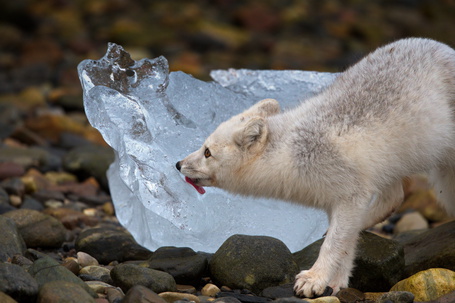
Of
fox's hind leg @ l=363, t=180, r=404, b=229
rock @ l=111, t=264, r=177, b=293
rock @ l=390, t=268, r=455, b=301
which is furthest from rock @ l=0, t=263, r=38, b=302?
fox's hind leg @ l=363, t=180, r=404, b=229

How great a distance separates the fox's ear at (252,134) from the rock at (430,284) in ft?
6.22

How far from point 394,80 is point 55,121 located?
8829mm

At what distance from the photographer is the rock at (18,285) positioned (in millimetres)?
5094

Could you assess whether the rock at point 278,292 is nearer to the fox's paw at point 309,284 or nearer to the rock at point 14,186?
the fox's paw at point 309,284

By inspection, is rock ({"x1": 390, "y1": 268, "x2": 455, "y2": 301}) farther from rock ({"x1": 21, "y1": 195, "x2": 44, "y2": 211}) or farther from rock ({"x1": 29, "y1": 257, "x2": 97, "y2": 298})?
rock ({"x1": 21, "y1": 195, "x2": 44, "y2": 211})

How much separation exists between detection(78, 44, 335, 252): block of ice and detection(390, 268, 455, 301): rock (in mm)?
1628

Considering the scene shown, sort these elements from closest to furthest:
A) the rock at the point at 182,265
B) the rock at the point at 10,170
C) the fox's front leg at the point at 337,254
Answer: the fox's front leg at the point at 337,254, the rock at the point at 182,265, the rock at the point at 10,170

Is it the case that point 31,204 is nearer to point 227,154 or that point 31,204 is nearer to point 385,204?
point 227,154

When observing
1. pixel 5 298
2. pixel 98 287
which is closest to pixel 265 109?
pixel 98 287

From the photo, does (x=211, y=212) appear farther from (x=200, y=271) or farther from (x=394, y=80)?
(x=394, y=80)

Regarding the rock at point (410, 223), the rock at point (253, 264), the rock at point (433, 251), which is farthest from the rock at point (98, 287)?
the rock at point (410, 223)

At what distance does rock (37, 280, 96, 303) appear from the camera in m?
4.98

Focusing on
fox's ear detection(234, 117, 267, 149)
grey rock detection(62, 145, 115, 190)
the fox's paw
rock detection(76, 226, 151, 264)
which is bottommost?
the fox's paw

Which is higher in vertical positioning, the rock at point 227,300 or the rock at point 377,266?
the rock at point 377,266
